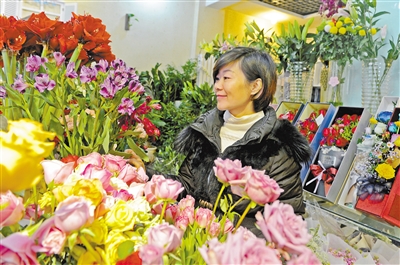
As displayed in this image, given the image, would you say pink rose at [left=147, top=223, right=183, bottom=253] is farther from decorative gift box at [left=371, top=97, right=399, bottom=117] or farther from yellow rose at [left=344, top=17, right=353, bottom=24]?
yellow rose at [left=344, top=17, right=353, bottom=24]

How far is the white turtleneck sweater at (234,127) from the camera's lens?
1.03 m

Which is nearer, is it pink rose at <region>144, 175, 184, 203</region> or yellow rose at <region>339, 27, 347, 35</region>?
pink rose at <region>144, 175, 184, 203</region>

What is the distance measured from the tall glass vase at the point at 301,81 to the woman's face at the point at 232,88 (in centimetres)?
87

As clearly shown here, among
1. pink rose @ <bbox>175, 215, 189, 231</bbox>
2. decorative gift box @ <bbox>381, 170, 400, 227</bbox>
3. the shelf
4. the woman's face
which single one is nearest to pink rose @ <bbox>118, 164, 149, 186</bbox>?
pink rose @ <bbox>175, 215, 189, 231</bbox>

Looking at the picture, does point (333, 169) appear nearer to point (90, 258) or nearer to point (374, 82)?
point (374, 82)

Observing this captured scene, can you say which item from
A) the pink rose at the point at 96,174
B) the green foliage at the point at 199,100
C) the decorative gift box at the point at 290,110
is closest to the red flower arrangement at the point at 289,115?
the decorative gift box at the point at 290,110

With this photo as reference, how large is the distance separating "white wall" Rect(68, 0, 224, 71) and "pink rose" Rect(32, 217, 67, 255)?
147 inches

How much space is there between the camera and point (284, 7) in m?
4.29

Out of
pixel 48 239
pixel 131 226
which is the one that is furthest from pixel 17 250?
pixel 131 226

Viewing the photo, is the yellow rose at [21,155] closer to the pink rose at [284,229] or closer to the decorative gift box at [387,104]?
the pink rose at [284,229]

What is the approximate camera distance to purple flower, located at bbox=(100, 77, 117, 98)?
2.16ft

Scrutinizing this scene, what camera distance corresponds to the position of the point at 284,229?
330 millimetres

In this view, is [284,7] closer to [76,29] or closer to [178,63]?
[178,63]

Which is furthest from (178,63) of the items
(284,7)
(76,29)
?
(76,29)
